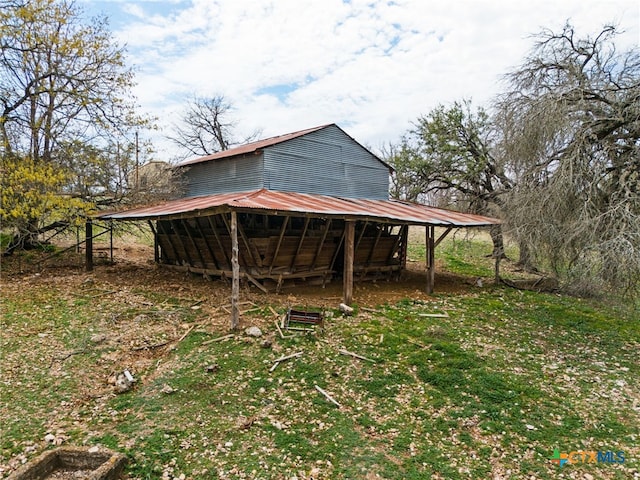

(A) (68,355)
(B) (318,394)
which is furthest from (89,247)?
(B) (318,394)

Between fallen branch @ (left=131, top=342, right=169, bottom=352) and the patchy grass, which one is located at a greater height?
fallen branch @ (left=131, top=342, right=169, bottom=352)

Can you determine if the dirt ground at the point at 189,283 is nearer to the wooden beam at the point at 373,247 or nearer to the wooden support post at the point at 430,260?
the wooden support post at the point at 430,260

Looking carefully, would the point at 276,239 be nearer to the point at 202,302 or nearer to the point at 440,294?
the point at 202,302

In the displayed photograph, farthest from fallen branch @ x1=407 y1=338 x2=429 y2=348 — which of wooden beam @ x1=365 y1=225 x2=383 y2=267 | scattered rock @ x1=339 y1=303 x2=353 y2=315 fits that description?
wooden beam @ x1=365 y1=225 x2=383 y2=267

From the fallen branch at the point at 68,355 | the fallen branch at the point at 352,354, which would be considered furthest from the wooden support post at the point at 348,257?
the fallen branch at the point at 68,355

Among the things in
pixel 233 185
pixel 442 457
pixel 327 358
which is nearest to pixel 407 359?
pixel 327 358

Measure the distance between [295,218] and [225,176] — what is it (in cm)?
317

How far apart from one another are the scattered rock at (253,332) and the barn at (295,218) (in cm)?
270

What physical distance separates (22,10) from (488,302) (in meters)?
15.7

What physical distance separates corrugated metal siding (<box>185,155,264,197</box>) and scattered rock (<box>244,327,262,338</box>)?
5657mm

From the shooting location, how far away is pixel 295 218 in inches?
515

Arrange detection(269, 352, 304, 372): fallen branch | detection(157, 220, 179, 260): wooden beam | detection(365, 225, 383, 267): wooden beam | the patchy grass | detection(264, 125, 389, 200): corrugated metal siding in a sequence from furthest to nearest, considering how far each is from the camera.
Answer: detection(157, 220, 179, 260): wooden beam < detection(365, 225, 383, 267): wooden beam < detection(264, 125, 389, 200): corrugated metal siding < detection(269, 352, 304, 372): fallen branch < the patchy grass

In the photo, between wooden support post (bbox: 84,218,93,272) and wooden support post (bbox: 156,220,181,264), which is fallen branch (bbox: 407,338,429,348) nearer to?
wooden support post (bbox: 156,220,181,264)

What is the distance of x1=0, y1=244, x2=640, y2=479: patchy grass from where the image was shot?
4809 millimetres
